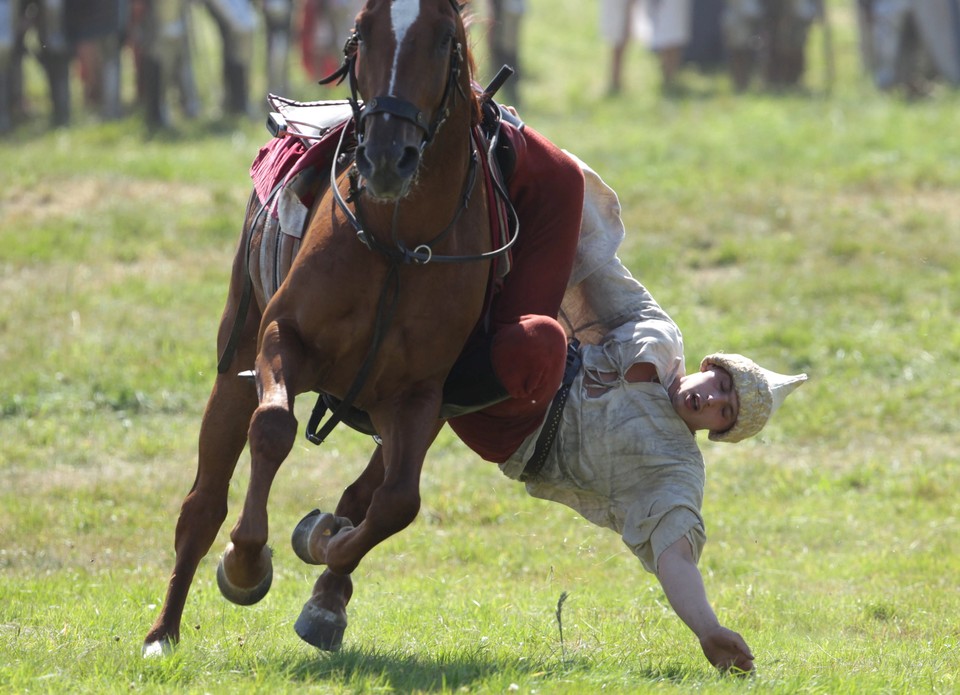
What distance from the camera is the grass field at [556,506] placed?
5.48 metres

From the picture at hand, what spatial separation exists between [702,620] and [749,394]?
2.68ft

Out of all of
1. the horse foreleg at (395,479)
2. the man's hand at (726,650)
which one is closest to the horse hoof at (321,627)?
the horse foreleg at (395,479)

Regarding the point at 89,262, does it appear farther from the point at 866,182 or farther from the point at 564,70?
the point at 564,70

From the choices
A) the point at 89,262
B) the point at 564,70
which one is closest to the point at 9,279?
the point at 89,262

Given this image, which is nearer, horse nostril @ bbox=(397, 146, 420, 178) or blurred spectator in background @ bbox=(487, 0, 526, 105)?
horse nostril @ bbox=(397, 146, 420, 178)

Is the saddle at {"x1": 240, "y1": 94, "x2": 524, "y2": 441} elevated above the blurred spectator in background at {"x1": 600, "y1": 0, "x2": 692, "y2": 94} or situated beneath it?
elevated above

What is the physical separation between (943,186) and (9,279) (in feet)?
25.1

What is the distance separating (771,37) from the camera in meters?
18.8

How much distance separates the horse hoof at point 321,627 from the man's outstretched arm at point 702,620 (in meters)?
1.13

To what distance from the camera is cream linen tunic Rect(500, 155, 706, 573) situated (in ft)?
18.0

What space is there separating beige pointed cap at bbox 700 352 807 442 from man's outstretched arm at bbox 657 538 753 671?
533 millimetres

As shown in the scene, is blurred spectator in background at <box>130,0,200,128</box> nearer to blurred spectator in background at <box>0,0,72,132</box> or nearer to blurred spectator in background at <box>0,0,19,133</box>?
blurred spectator in background at <box>0,0,72,132</box>

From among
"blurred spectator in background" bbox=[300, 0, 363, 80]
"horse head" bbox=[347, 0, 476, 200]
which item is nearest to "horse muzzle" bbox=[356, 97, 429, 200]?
"horse head" bbox=[347, 0, 476, 200]

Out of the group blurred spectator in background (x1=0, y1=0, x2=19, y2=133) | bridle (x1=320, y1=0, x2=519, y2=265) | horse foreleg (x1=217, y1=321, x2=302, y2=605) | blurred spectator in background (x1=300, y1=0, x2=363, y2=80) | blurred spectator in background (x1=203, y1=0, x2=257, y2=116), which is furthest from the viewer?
blurred spectator in background (x1=300, y1=0, x2=363, y2=80)
